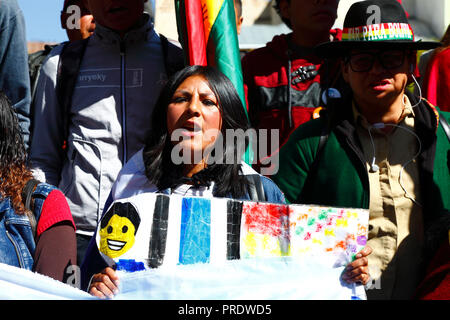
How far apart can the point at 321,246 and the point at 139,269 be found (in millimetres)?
591

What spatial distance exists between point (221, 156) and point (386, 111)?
0.80 m

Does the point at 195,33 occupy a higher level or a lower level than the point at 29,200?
higher

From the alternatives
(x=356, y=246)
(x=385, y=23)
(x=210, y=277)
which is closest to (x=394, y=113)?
(x=385, y=23)

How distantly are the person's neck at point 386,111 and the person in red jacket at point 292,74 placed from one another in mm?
455

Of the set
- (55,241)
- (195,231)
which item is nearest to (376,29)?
(195,231)

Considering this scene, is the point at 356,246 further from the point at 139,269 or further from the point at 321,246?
the point at 139,269

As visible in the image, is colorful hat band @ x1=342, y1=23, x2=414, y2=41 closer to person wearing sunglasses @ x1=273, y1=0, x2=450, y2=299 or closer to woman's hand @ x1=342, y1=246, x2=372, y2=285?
person wearing sunglasses @ x1=273, y1=0, x2=450, y2=299

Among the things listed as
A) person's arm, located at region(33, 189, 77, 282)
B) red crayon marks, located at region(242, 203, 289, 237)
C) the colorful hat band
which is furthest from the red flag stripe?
red crayon marks, located at region(242, 203, 289, 237)

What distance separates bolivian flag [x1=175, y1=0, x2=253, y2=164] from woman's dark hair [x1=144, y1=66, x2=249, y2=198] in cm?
41

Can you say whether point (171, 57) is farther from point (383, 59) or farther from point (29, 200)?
point (29, 200)

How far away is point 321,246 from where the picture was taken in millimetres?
2441

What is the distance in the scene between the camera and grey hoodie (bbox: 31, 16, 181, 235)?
348cm

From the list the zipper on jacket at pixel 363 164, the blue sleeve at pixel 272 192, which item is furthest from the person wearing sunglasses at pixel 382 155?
the blue sleeve at pixel 272 192

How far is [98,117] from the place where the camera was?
139 inches
